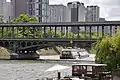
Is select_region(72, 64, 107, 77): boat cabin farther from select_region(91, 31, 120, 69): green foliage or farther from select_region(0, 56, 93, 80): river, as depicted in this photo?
select_region(91, 31, 120, 69): green foliage

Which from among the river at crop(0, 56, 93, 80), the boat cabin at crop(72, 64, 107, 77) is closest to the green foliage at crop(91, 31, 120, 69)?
the boat cabin at crop(72, 64, 107, 77)

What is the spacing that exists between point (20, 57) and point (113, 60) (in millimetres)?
77313

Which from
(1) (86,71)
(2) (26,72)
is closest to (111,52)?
(1) (86,71)

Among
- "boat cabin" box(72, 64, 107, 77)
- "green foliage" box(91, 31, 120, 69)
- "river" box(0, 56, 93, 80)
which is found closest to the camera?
"green foliage" box(91, 31, 120, 69)

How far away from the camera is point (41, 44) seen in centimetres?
11200

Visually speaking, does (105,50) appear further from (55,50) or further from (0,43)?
(55,50)

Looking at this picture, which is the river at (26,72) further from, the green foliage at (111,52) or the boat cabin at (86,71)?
the green foliage at (111,52)

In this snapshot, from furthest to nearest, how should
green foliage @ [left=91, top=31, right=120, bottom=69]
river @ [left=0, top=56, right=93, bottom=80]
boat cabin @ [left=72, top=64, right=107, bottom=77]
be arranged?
river @ [left=0, top=56, right=93, bottom=80] → boat cabin @ [left=72, top=64, right=107, bottom=77] → green foliage @ [left=91, top=31, right=120, bottom=69]

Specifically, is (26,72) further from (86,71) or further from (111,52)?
(111,52)

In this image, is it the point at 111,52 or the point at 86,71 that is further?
the point at 86,71

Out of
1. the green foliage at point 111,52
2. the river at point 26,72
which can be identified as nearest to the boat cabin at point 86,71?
the river at point 26,72

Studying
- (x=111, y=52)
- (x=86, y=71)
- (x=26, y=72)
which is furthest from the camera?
(x=26, y=72)

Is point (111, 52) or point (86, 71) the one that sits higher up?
point (111, 52)

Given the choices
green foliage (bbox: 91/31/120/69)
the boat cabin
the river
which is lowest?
the river
